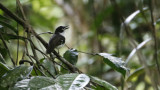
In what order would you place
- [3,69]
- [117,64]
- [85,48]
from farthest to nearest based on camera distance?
1. [85,48]
2. [117,64]
3. [3,69]

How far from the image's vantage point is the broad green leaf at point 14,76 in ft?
3.65

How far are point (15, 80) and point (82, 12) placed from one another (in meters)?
4.79

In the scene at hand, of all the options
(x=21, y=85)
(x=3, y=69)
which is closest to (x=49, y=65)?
(x=3, y=69)

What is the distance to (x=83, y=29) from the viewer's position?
19.3 ft

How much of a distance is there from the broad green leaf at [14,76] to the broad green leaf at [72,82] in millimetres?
185

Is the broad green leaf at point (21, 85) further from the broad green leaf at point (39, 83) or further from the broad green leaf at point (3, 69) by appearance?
the broad green leaf at point (3, 69)

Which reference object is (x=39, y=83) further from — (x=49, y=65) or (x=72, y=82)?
(x=49, y=65)

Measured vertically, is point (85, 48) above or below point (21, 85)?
below

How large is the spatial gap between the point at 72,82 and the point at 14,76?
9.8 inches

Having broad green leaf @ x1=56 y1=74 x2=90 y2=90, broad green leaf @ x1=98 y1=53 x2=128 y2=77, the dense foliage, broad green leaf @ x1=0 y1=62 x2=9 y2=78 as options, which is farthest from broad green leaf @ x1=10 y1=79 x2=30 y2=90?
broad green leaf @ x1=98 y1=53 x2=128 y2=77

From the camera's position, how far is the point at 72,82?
3.40ft

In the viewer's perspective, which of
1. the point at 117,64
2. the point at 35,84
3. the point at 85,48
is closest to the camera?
the point at 35,84

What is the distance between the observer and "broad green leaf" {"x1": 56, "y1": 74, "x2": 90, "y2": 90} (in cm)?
101

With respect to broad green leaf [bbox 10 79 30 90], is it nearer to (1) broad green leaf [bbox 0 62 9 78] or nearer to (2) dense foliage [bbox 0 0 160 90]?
(2) dense foliage [bbox 0 0 160 90]
